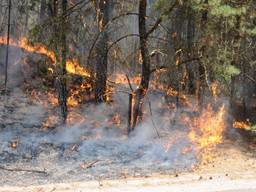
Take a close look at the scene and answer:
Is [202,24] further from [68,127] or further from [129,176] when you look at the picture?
[129,176]

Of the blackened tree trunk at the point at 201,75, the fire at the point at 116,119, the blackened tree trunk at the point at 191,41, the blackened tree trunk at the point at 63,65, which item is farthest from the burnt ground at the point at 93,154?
the blackened tree trunk at the point at 191,41

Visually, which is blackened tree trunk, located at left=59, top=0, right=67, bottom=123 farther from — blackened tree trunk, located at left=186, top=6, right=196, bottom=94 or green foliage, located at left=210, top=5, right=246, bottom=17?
blackened tree trunk, located at left=186, top=6, right=196, bottom=94

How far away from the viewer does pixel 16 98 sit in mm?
19078

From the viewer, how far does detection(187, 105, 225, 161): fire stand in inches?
630

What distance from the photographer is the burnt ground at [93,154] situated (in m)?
12.7

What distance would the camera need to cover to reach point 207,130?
1819cm

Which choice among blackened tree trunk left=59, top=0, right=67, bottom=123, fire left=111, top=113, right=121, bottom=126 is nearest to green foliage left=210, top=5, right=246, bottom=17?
blackened tree trunk left=59, top=0, right=67, bottom=123

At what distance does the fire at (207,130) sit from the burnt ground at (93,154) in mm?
321

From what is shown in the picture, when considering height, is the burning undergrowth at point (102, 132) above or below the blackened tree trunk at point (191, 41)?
below

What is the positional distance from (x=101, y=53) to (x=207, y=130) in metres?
5.27

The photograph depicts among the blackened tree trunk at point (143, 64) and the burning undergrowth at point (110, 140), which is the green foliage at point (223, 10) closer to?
the blackened tree trunk at point (143, 64)

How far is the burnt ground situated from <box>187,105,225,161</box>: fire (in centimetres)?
32

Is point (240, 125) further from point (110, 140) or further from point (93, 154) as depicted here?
point (93, 154)

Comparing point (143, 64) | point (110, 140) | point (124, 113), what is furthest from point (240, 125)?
point (110, 140)
